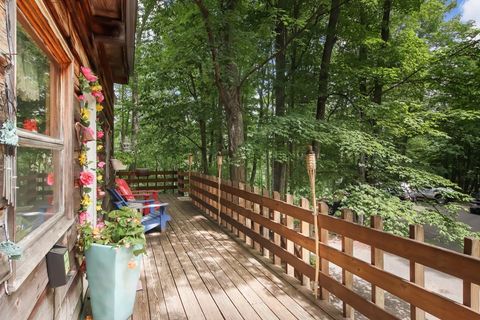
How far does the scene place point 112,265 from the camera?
227cm

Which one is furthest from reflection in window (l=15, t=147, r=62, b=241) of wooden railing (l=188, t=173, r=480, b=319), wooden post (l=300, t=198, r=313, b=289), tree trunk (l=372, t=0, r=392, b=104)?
tree trunk (l=372, t=0, r=392, b=104)

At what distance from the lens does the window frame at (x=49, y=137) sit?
4.03 feet

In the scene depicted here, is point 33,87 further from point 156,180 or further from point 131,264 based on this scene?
point 156,180

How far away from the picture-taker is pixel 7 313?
106 centimetres

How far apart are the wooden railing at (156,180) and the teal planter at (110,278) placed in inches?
381

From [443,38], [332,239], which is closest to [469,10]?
[443,38]

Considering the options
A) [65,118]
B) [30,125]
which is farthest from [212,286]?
[30,125]

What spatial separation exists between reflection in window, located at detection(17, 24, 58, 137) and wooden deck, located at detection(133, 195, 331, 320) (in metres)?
1.77

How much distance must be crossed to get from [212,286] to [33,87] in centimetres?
249

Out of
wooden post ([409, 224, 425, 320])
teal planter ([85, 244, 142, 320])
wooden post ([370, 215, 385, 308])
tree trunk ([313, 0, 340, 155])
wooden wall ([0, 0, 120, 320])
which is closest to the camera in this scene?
wooden wall ([0, 0, 120, 320])

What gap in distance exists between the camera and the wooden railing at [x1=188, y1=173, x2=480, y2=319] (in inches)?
70.1

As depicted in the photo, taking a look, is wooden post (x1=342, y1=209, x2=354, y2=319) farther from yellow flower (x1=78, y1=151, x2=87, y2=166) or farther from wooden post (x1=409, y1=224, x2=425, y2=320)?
yellow flower (x1=78, y1=151, x2=87, y2=166)

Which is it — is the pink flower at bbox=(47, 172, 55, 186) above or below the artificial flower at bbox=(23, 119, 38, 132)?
below

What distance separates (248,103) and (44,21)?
10855 mm
